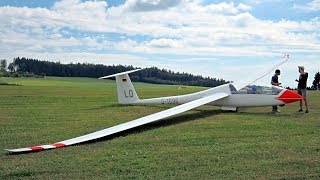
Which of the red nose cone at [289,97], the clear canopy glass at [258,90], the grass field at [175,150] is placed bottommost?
the grass field at [175,150]

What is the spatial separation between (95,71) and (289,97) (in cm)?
9312

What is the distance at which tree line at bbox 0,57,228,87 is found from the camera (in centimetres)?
9725

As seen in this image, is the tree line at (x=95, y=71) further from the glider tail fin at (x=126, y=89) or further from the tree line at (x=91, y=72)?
the glider tail fin at (x=126, y=89)

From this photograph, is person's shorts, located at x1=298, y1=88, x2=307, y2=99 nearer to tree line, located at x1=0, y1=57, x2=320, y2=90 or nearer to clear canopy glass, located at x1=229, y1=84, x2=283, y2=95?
clear canopy glass, located at x1=229, y1=84, x2=283, y2=95

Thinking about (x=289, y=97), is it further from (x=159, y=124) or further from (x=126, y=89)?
(x=126, y=89)

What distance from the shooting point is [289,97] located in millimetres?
16547

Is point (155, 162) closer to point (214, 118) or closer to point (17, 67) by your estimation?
point (214, 118)

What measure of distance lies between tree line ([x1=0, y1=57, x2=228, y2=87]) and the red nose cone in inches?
2882

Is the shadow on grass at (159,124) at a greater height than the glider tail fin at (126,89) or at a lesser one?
lesser

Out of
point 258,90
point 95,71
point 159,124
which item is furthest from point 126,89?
point 95,71

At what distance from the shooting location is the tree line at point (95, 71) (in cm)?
9725

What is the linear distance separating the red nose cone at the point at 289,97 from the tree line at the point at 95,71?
73197 millimetres

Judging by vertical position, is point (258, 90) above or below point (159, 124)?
above

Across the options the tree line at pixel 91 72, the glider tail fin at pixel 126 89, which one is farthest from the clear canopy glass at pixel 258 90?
the tree line at pixel 91 72
